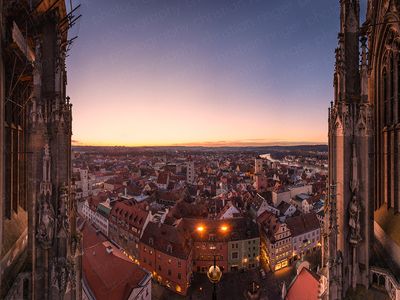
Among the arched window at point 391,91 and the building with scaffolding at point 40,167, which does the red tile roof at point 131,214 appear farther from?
the arched window at point 391,91

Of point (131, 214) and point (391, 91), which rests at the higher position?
point (391, 91)

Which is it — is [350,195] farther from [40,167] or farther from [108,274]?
[108,274]

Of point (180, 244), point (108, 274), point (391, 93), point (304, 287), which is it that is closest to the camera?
point (391, 93)

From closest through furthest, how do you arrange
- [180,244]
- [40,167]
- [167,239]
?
1. [40,167]
2. [180,244]
3. [167,239]

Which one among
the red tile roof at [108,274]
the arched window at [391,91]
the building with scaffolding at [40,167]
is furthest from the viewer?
the red tile roof at [108,274]

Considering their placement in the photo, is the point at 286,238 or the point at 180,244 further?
the point at 286,238

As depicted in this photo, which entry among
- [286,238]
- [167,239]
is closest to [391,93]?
[167,239]

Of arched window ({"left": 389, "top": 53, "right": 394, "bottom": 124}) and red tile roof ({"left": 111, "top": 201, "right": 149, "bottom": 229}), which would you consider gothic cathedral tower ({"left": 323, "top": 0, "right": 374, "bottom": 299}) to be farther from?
red tile roof ({"left": 111, "top": 201, "right": 149, "bottom": 229})

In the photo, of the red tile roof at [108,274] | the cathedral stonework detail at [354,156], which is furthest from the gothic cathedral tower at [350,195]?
the red tile roof at [108,274]
